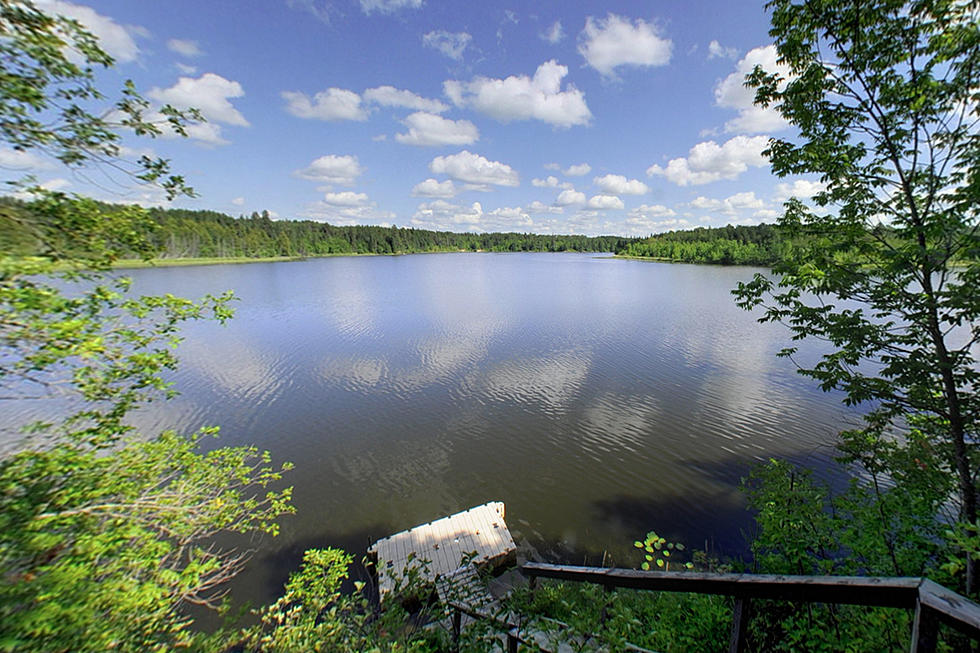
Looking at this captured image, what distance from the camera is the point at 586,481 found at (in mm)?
12047

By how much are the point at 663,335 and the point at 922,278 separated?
23.3 m

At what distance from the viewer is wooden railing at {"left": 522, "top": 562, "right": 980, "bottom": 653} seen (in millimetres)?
1353

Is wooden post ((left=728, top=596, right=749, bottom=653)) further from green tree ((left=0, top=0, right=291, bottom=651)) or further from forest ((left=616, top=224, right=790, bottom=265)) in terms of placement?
forest ((left=616, top=224, right=790, bottom=265))

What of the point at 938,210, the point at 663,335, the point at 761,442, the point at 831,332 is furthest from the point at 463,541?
the point at 663,335

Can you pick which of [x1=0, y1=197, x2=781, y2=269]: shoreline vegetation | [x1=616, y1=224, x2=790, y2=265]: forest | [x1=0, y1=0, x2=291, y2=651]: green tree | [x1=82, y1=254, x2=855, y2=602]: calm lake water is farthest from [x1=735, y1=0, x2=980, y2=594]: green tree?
[x1=616, y1=224, x2=790, y2=265]: forest

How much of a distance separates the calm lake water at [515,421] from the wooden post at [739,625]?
8.07 m

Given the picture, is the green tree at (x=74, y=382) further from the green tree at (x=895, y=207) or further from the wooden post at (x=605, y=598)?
the green tree at (x=895, y=207)

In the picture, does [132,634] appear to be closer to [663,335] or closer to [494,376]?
[494,376]

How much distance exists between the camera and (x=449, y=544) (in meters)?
8.94

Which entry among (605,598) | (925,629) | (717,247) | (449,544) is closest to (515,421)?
(449,544)

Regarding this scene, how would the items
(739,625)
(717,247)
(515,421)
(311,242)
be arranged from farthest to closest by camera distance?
(311,242) → (717,247) → (515,421) → (739,625)

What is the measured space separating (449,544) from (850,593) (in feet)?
28.7

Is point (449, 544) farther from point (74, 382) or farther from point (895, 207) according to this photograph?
point (895, 207)

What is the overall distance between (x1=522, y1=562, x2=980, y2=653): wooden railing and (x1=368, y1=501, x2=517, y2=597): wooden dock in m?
6.94
